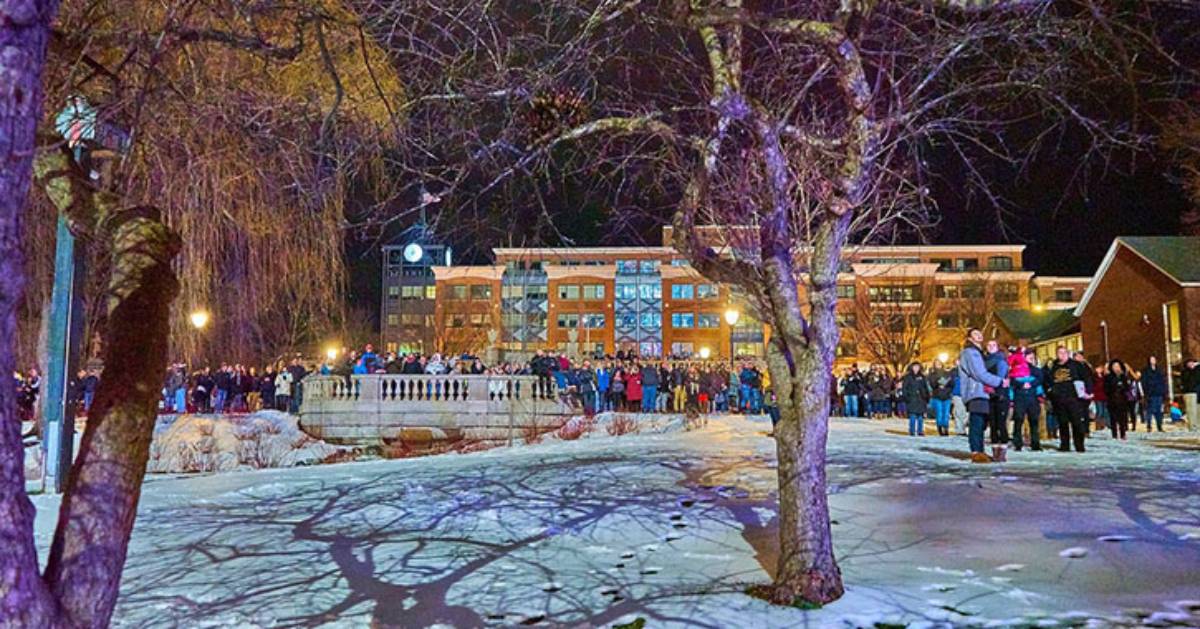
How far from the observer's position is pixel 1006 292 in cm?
7744

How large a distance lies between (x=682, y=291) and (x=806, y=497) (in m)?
95.9

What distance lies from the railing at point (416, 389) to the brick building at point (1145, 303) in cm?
2625

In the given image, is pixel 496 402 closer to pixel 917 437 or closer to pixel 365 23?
pixel 917 437

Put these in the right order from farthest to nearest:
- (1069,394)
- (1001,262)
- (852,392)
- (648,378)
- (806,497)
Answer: (1001,262)
(852,392)
(648,378)
(1069,394)
(806,497)

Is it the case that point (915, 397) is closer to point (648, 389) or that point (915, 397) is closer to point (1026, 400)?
point (1026, 400)

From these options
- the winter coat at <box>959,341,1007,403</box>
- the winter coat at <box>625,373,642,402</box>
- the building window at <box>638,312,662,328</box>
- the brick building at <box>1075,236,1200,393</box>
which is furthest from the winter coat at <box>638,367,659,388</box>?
the building window at <box>638,312,662,328</box>

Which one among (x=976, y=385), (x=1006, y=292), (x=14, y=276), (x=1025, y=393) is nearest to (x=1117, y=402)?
(x=1025, y=393)

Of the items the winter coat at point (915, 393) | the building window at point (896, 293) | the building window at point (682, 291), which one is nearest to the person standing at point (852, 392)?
the winter coat at point (915, 393)

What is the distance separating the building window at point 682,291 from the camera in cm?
10125

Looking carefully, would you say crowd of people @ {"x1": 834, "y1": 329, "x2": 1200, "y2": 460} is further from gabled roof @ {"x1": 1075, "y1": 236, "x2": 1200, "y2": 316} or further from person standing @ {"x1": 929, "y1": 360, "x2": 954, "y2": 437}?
gabled roof @ {"x1": 1075, "y1": 236, "x2": 1200, "y2": 316}

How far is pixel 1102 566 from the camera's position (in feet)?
22.2

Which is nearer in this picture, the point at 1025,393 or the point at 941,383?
the point at 1025,393

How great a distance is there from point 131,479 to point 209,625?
258cm

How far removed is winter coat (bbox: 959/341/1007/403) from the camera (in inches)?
508
